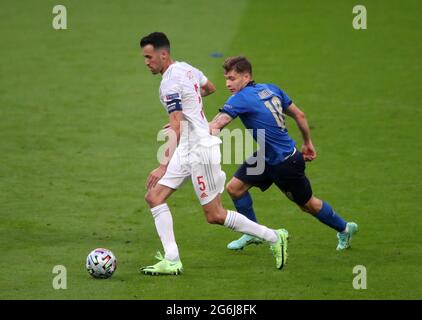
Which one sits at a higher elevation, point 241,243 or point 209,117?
point 209,117

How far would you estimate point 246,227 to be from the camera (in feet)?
37.5

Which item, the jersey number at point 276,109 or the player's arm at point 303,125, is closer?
the jersey number at point 276,109

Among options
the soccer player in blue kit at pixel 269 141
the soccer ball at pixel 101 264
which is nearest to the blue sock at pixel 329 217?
the soccer player in blue kit at pixel 269 141

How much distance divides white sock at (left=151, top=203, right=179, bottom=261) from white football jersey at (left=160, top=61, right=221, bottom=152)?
2.54 feet

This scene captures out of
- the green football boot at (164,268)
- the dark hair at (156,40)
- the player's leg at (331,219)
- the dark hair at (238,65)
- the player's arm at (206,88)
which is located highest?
Result: the dark hair at (156,40)

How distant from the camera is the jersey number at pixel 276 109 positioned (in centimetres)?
1180

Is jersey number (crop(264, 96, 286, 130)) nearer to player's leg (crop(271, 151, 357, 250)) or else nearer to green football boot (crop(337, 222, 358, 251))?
player's leg (crop(271, 151, 357, 250))

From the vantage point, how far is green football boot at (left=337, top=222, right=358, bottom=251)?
41.1 feet

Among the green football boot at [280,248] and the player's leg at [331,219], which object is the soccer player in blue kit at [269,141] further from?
the green football boot at [280,248]

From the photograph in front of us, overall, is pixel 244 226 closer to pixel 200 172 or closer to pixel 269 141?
pixel 200 172

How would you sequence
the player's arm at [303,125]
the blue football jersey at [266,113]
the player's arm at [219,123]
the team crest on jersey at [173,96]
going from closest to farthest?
the team crest on jersey at [173,96] < the player's arm at [219,123] < the blue football jersey at [266,113] < the player's arm at [303,125]

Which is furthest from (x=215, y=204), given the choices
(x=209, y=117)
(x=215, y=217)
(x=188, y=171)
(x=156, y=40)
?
(x=209, y=117)

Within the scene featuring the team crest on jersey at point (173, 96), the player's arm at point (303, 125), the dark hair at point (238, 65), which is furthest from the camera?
the player's arm at point (303, 125)

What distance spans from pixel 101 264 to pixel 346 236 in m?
3.32
